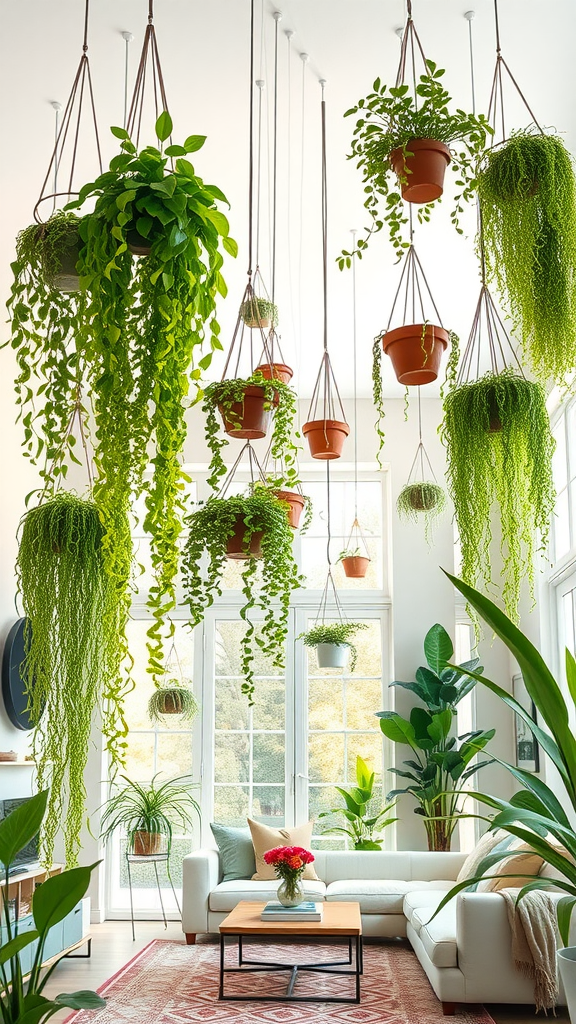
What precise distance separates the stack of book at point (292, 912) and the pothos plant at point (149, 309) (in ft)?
11.3

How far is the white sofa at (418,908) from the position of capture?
15.2 feet

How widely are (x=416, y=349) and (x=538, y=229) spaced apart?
896 mm

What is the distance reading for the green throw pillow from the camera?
6.73 metres

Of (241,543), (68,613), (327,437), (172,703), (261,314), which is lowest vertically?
(172,703)

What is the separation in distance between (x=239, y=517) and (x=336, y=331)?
3.67 metres

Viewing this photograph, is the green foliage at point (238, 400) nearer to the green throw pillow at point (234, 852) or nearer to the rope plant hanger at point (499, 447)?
the rope plant hanger at point (499, 447)

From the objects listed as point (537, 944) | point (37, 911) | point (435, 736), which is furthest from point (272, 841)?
point (37, 911)

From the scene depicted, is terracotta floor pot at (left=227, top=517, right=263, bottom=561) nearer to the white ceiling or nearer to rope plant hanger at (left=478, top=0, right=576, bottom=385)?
rope plant hanger at (left=478, top=0, right=576, bottom=385)

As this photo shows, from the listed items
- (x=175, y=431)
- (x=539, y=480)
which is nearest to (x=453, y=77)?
(x=539, y=480)

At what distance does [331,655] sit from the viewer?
21.2ft

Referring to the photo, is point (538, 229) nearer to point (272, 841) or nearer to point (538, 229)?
point (538, 229)

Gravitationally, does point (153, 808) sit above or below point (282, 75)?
below

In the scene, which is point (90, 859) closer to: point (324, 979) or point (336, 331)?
point (324, 979)

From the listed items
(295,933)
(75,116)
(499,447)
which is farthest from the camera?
(295,933)
